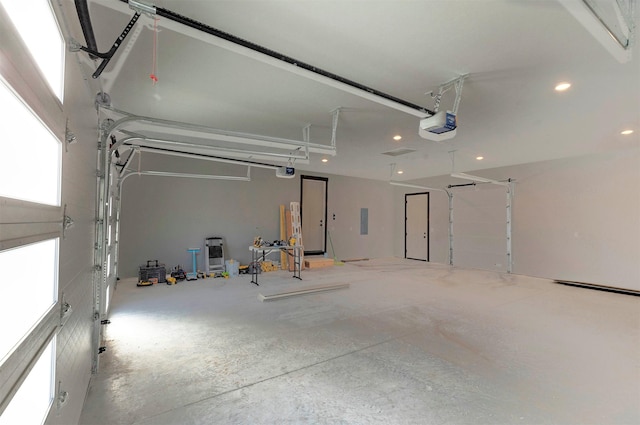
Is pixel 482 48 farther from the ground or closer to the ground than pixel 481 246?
farther from the ground

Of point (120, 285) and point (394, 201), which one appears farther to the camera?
point (394, 201)

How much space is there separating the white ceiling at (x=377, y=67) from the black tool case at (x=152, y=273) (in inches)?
134

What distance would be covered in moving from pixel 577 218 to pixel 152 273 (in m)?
9.52

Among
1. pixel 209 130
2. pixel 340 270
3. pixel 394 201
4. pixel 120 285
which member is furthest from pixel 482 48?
pixel 394 201

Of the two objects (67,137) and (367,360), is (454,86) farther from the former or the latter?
(67,137)

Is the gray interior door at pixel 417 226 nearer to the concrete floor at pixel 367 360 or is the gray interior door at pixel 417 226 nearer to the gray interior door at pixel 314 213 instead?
the gray interior door at pixel 314 213

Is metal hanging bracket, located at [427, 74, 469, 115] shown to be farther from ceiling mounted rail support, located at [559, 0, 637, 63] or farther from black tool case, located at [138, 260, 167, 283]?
black tool case, located at [138, 260, 167, 283]

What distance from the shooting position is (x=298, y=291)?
520cm

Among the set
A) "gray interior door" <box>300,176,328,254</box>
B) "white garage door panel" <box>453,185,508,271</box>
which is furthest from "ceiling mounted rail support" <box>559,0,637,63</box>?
"gray interior door" <box>300,176,328,254</box>

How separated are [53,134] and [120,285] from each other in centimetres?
557

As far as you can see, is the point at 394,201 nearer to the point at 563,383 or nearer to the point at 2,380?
the point at 563,383

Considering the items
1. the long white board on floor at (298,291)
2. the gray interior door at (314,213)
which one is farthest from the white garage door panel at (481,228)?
the long white board on floor at (298,291)

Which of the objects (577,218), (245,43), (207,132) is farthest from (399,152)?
(245,43)

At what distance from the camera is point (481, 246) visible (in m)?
8.21
